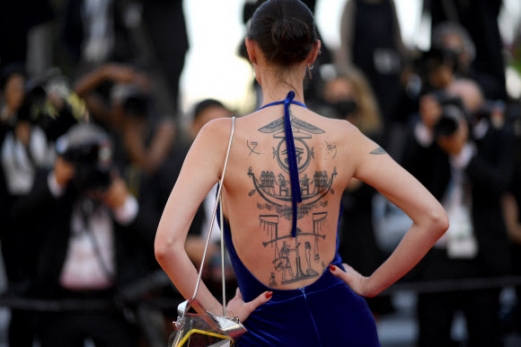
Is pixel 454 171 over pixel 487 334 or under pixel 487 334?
over

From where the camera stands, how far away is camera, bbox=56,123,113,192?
5.38 m

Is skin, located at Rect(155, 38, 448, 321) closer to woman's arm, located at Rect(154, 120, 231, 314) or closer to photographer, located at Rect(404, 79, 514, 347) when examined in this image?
woman's arm, located at Rect(154, 120, 231, 314)

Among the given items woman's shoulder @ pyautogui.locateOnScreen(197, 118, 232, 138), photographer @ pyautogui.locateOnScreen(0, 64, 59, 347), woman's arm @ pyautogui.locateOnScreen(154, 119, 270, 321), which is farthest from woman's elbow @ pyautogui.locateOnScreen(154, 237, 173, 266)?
photographer @ pyautogui.locateOnScreen(0, 64, 59, 347)

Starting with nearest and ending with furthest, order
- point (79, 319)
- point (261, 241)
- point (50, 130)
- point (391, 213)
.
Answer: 1. point (261, 241)
2. point (79, 319)
3. point (50, 130)
4. point (391, 213)

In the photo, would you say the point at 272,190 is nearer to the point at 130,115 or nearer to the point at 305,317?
the point at 305,317

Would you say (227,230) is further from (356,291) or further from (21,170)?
(21,170)

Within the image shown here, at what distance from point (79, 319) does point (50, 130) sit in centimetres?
144

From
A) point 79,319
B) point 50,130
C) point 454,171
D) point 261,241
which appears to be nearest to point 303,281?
point 261,241

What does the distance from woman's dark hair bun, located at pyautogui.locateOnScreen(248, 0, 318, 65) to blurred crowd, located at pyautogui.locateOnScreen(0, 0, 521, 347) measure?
87 centimetres

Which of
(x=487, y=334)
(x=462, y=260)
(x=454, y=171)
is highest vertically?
(x=454, y=171)

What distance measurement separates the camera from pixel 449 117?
5750 millimetres

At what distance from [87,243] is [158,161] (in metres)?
1.53

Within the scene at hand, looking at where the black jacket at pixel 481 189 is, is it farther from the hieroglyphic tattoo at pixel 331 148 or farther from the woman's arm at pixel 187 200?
the woman's arm at pixel 187 200

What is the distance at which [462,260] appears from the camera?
5.98 metres
